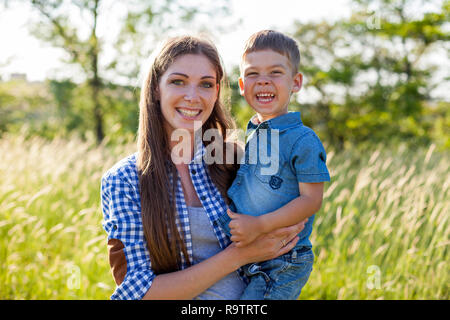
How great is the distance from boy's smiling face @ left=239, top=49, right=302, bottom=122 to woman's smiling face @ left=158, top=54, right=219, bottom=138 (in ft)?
0.76

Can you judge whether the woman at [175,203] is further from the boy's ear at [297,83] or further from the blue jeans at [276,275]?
the boy's ear at [297,83]

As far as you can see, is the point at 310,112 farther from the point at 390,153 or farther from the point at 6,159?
the point at 6,159

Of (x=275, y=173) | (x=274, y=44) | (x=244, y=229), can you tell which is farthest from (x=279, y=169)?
(x=274, y=44)

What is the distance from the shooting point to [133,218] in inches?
72.1

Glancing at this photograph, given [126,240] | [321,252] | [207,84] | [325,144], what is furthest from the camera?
[325,144]

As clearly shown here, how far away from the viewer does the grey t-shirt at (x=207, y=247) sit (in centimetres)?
195

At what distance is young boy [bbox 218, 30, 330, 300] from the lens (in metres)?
1.93

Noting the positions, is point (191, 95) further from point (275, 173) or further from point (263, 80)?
point (275, 173)

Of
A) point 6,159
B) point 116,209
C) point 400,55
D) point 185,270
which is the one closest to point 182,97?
point 116,209

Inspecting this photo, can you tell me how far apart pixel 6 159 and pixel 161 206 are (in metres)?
4.90

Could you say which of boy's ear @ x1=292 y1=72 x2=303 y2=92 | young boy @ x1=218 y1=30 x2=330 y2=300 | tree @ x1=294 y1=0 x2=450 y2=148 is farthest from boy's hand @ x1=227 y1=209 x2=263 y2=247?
tree @ x1=294 y1=0 x2=450 y2=148

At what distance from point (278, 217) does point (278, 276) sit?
34cm

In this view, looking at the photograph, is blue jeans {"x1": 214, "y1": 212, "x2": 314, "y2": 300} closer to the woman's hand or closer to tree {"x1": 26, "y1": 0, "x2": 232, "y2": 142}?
the woman's hand

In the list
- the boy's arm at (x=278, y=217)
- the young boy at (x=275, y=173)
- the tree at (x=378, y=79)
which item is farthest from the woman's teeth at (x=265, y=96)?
the tree at (x=378, y=79)
